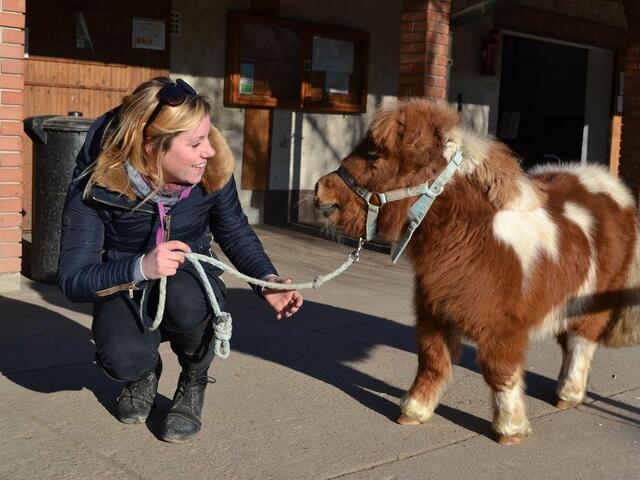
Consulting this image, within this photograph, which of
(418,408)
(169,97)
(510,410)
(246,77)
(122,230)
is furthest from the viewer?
(246,77)

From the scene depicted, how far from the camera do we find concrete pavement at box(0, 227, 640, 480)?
12.6ft

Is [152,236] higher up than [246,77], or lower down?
lower down

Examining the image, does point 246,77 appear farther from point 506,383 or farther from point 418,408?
point 506,383

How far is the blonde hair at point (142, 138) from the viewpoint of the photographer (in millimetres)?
3746

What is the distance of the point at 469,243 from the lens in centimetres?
399

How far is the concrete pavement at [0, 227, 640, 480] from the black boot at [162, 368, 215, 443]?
5 centimetres

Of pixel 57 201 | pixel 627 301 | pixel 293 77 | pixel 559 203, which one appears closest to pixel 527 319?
pixel 559 203

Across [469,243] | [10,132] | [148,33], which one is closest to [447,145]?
[469,243]

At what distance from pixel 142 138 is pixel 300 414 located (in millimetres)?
1624

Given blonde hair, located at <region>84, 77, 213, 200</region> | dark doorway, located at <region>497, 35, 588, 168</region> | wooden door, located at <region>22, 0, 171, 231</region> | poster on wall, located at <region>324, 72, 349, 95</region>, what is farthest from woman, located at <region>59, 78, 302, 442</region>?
dark doorway, located at <region>497, 35, 588, 168</region>

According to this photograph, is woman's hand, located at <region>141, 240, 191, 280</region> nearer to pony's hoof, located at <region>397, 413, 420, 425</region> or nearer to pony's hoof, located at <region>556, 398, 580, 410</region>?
pony's hoof, located at <region>397, 413, 420, 425</region>

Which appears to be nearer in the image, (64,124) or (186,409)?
(186,409)

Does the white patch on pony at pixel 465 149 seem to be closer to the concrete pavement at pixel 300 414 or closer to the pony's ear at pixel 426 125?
Answer: the pony's ear at pixel 426 125

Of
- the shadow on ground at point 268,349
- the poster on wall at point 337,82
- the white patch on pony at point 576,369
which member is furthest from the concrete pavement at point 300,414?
the poster on wall at point 337,82
